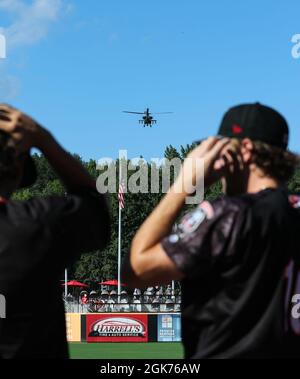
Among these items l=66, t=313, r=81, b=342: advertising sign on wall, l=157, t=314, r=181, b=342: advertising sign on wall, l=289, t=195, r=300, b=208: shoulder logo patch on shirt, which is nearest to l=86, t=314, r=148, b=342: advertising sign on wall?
l=66, t=313, r=81, b=342: advertising sign on wall

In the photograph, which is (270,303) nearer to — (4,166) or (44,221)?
(44,221)

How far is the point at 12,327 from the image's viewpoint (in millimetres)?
3371

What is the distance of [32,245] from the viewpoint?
11.0 ft

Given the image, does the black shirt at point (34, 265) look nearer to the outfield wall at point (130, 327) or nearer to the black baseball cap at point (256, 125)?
the black baseball cap at point (256, 125)

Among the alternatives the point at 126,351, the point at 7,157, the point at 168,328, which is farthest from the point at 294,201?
the point at 168,328

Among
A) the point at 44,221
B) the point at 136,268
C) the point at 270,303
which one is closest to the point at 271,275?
the point at 270,303

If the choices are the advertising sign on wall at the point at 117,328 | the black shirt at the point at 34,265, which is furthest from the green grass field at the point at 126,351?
the black shirt at the point at 34,265

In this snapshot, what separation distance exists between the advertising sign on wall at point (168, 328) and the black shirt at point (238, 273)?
26032mm

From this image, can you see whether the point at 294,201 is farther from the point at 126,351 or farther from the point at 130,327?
the point at 130,327

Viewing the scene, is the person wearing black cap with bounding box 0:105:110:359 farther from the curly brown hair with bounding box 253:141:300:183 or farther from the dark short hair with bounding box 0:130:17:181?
the curly brown hair with bounding box 253:141:300:183

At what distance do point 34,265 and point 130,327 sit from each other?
1038 inches

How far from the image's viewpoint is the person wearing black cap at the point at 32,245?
334 cm
